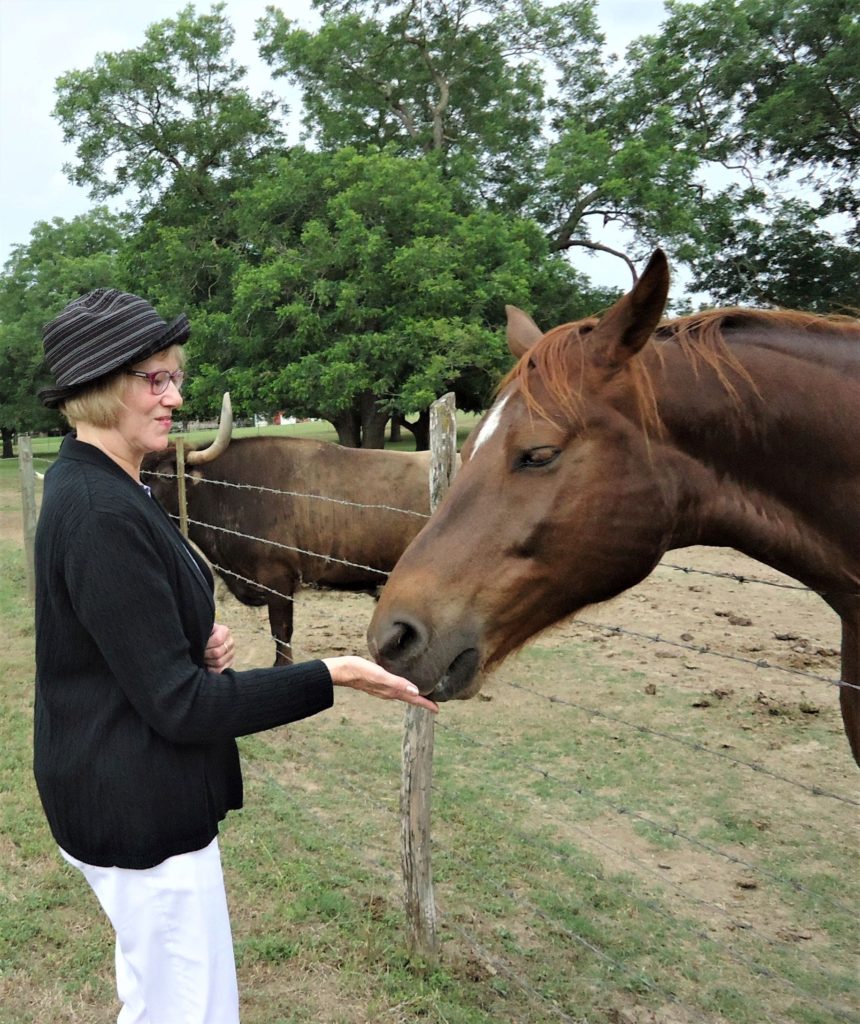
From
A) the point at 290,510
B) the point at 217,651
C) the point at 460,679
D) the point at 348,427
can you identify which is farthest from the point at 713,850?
the point at 348,427

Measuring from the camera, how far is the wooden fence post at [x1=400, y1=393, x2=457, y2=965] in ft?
10.0

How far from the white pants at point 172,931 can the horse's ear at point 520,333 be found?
5.61 ft

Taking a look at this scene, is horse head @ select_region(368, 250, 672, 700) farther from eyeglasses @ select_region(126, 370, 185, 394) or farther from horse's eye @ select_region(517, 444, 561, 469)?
eyeglasses @ select_region(126, 370, 185, 394)

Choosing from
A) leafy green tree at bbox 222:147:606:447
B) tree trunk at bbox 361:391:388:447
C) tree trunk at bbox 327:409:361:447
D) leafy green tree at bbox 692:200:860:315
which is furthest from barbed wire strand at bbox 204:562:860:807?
leafy green tree at bbox 692:200:860:315

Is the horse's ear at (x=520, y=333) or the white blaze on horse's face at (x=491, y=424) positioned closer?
the white blaze on horse's face at (x=491, y=424)

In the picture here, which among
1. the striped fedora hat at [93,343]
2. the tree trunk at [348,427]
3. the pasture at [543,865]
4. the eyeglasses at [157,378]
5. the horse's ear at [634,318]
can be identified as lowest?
the pasture at [543,865]

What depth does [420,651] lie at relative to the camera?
70.1 inches

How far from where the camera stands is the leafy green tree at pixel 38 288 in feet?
108

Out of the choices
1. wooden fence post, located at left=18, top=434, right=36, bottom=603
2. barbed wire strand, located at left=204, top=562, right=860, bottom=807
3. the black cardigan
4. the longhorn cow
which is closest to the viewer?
the black cardigan

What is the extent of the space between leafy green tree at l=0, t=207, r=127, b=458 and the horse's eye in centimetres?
3191

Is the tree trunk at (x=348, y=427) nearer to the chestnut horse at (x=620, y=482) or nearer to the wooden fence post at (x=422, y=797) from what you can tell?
the wooden fence post at (x=422, y=797)

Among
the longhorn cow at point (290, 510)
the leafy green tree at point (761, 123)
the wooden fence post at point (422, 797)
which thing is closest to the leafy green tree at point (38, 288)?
the leafy green tree at point (761, 123)

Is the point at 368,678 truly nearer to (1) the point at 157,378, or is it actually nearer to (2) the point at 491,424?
(2) the point at 491,424

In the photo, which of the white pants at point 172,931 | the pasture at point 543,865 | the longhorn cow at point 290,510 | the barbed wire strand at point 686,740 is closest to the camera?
the white pants at point 172,931
